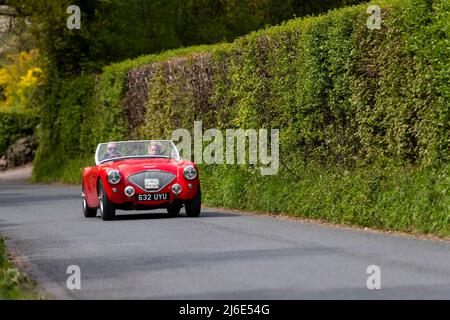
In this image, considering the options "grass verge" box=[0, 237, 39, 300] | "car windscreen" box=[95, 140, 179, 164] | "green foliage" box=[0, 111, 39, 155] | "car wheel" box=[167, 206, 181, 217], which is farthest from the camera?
"green foliage" box=[0, 111, 39, 155]

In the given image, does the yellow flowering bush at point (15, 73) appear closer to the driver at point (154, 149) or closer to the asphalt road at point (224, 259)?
the driver at point (154, 149)

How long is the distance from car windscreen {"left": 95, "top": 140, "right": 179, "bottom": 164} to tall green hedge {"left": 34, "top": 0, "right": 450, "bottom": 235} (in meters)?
1.80

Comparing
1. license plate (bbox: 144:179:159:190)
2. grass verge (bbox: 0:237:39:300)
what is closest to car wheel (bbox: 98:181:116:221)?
license plate (bbox: 144:179:159:190)

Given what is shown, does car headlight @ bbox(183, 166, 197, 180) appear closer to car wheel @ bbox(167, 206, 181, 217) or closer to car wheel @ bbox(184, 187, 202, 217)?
car wheel @ bbox(184, 187, 202, 217)

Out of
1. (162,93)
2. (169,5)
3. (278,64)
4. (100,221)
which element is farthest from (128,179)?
(169,5)

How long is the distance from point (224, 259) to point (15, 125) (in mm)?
44222

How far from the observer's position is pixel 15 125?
5544 cm

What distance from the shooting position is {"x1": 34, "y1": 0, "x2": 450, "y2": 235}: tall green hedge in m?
16.0

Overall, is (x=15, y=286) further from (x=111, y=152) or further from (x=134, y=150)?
(x=134, y=150)

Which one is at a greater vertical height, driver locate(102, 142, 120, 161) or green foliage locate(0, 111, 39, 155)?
driver locate(102, 142, 120, 161)

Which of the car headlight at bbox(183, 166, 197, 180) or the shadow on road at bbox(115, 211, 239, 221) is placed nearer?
the car headlight at bbox(183, 166, 197, 180)

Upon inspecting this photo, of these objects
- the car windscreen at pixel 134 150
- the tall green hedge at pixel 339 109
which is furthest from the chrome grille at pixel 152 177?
the tall green hedge at pixel 339 109

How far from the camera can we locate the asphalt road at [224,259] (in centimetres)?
990

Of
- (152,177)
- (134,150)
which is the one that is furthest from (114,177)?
(134,150)
